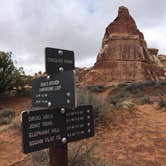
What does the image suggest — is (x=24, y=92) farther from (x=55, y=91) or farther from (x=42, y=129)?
(x=42, y=129)

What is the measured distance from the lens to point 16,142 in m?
9.11

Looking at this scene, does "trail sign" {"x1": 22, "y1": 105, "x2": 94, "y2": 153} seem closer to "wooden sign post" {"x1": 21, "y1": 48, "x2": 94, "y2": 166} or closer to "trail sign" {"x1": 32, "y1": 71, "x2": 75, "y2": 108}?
"wooden sign post" {"x1": 21, "y1": 48, "x2": 94, "y2": 166}

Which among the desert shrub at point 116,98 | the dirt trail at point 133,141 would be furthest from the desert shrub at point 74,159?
the desert shrub at point 116,98

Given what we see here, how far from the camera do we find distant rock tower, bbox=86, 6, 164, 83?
42.7 metres

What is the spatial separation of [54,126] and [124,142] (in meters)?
5.05

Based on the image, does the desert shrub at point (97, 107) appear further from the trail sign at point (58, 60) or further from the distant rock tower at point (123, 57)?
the distant rock tower at point (123, 57)

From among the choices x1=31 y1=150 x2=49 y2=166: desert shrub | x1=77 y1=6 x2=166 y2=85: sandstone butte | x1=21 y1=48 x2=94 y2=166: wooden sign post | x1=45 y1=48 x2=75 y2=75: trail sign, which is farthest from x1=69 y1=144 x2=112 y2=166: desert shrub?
x1=77 y1=6 x2=166 y2=85: sandstone butte

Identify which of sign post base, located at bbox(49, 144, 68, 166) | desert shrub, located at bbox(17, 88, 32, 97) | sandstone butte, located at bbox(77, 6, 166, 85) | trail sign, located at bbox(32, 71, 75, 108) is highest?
sandstone butte, located at bbox(77, 6, 166, 85)

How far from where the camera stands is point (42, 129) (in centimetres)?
366

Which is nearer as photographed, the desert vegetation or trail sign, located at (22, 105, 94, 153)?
trail sign, located at (22, 105, 94, 153)

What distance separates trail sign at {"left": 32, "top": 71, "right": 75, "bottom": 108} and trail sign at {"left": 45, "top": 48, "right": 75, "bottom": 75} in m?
0.11

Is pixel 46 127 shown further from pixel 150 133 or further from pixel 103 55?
pixel 103 55

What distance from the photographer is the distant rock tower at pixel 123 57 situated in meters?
42.7

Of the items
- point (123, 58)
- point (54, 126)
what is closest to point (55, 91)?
point (54, 126)
